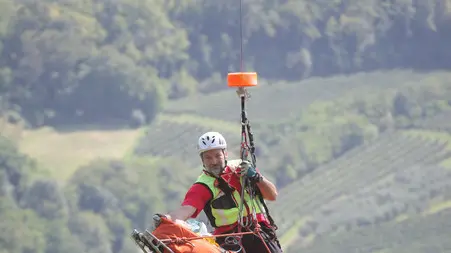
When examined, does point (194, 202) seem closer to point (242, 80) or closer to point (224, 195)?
point (224, 195)

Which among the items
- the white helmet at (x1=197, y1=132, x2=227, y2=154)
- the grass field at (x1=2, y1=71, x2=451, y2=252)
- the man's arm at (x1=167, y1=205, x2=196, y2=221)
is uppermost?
the white helmet at (x1=197, y1=132, x2=227, y2=154)

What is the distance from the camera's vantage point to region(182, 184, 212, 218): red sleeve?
15.8 metres

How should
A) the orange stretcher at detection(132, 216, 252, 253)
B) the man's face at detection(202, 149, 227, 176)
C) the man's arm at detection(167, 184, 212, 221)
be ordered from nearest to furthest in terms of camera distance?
the orange stretcher at detection(132, 216, 252, 253) < the man's arm at detection(167, 184, 212, 221) < the man's face at detection(202, 149, 227, 176)

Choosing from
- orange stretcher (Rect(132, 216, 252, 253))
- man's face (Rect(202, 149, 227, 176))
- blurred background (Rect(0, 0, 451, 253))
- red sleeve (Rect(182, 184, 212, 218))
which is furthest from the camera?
blurred background (Rect(0, 0, 451, 253))

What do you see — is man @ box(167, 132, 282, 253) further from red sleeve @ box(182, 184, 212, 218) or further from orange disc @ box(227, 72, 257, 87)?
orange disc @ box(227, 72, 257, 87)

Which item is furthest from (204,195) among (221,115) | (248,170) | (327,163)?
(327,163)

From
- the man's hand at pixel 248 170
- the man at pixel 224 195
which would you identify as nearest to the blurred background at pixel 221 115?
the man at pixel 224 195

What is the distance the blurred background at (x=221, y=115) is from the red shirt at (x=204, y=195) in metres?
79.0

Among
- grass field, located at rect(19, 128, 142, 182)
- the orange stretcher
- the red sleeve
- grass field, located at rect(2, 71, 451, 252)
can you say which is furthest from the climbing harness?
grass field, located at rect(19, 128, 142, 182)

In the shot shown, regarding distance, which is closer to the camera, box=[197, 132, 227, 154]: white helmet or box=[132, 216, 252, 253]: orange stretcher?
box=[132, 216, 252, 253]: orange stretcher

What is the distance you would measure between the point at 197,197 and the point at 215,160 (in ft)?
1.42

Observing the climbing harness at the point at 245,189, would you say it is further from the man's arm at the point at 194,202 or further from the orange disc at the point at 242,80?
the man's arm at the point at 194,202

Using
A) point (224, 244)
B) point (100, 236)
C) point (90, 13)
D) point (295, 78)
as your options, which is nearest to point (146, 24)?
point (90, 13)

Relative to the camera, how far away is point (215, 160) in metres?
16.0
